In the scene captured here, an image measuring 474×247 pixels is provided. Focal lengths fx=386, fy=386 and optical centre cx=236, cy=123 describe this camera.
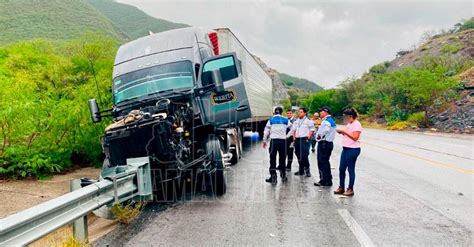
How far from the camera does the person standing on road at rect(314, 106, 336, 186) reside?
8.37m

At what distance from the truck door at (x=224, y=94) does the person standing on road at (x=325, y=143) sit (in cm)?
194

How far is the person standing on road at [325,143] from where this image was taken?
8367 millimetres

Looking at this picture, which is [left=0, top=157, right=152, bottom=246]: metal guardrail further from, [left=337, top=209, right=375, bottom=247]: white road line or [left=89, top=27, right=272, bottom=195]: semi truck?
[left=337, top=209, right=375, bottom=247]: white road line

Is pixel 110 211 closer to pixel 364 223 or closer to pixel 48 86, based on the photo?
pixel 364 223

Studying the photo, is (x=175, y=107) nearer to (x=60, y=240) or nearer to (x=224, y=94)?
(x=224, y=94)

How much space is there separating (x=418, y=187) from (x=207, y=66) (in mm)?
5224

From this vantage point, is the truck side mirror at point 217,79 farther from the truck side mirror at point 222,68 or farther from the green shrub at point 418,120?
the green shrub at point 418,120

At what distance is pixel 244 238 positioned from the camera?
498 cm

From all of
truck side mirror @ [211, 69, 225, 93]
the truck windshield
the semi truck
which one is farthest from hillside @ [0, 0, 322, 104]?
truck side mirror @ [211, 69, 225, 93]

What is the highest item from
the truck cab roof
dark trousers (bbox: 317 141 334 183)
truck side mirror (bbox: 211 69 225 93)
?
the truck cab roof

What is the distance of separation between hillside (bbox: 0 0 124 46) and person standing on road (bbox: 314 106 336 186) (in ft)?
176

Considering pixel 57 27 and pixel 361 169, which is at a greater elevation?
pixel 57 27

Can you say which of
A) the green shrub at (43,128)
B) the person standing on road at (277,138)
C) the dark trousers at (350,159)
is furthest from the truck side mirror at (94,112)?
the dark trousers at (350,159)

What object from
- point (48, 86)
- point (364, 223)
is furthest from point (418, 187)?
point (48, 86)
